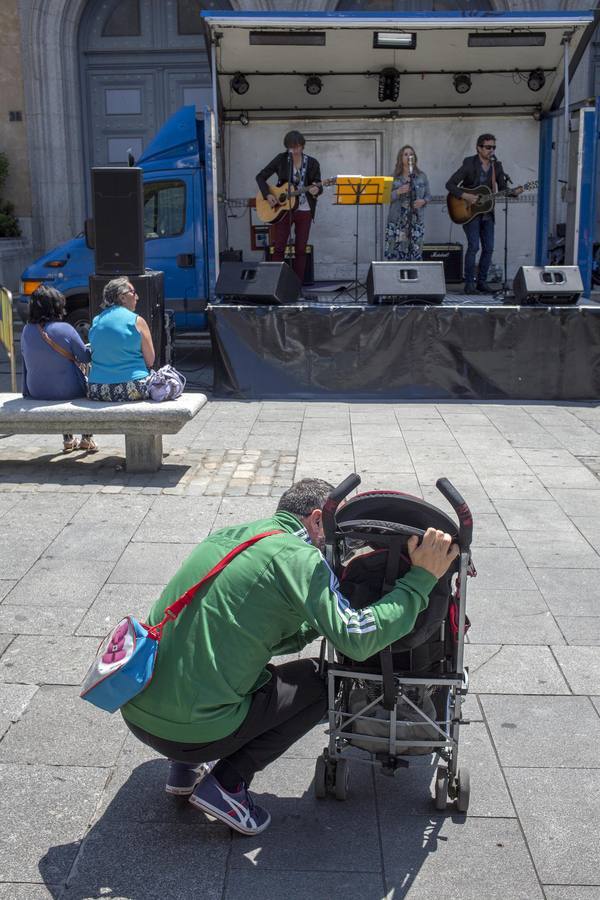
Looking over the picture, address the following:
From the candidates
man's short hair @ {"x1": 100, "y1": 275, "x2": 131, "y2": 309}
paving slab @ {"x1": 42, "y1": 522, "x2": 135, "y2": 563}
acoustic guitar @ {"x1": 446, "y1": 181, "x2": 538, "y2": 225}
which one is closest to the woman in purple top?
man's short hair @ {"x1": 100, "y1": 275, "x2": 131, "y2": 309}

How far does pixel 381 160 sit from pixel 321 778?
450 inches

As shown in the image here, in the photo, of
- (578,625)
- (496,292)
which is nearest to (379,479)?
(578,625)

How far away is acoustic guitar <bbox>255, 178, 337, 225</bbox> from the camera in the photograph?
11.9 metres

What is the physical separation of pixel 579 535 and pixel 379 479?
5.36 ft

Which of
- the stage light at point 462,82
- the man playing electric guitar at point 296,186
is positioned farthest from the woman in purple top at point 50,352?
the stage light at point 462,82

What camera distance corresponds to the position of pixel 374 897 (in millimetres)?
2938

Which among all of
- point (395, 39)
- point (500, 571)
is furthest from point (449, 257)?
point (500, 571)

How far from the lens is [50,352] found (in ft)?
24.5

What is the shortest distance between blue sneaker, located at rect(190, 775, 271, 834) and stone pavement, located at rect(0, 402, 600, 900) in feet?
0.29

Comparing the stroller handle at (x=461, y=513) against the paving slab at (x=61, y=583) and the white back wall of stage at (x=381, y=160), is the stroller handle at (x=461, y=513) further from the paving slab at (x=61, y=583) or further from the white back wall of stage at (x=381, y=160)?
the white back wall of stage at (x=381, y=160)

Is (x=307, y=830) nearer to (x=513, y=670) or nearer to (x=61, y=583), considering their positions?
(x=513, y=670)

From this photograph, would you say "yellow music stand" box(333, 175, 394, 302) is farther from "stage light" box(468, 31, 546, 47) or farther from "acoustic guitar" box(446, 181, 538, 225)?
"stage light" box(468, 31, 546, 47)

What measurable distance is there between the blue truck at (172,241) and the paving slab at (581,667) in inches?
312

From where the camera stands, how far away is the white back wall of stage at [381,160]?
13.4 m
